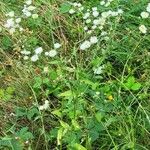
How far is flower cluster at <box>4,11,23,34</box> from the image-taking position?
2.66m

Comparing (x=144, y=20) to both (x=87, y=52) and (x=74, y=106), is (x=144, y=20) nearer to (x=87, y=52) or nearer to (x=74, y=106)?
(x=87, y=52)

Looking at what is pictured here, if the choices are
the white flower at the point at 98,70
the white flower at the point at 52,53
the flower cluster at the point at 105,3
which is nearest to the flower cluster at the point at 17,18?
the white flower at the point at 52,53

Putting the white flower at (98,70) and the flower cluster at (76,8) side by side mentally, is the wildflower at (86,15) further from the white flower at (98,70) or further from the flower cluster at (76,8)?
the white flower at (98,70)

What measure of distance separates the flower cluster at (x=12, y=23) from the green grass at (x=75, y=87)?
4cm

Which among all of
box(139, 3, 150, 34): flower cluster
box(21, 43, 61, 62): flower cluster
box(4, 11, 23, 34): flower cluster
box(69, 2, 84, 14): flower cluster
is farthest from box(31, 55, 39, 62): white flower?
box(139, 3, 150, 34): flower cluster

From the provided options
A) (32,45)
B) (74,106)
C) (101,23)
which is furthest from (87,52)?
(74,106)

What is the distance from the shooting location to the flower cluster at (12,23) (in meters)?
2.66

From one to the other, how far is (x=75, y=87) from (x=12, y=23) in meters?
0.90

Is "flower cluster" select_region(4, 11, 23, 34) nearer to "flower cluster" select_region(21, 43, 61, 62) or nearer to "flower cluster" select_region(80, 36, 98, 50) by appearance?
Answer: "flower cluster" select_region(21, 43, 61, 62)

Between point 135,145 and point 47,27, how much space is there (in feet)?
3.66

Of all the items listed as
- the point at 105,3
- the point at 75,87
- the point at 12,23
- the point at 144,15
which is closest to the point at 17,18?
the point at 12,23

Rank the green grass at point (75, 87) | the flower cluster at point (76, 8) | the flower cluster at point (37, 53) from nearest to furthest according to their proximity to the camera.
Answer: the green grass at point (75, 87), the flower cluster at point (37, 53), the flower cluster at point (76, 8)

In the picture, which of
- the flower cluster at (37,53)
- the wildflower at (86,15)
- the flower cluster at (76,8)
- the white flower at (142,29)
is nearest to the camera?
the white flower at (142,29)

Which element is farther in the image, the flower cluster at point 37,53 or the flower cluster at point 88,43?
the flower cluster at point 37,53
